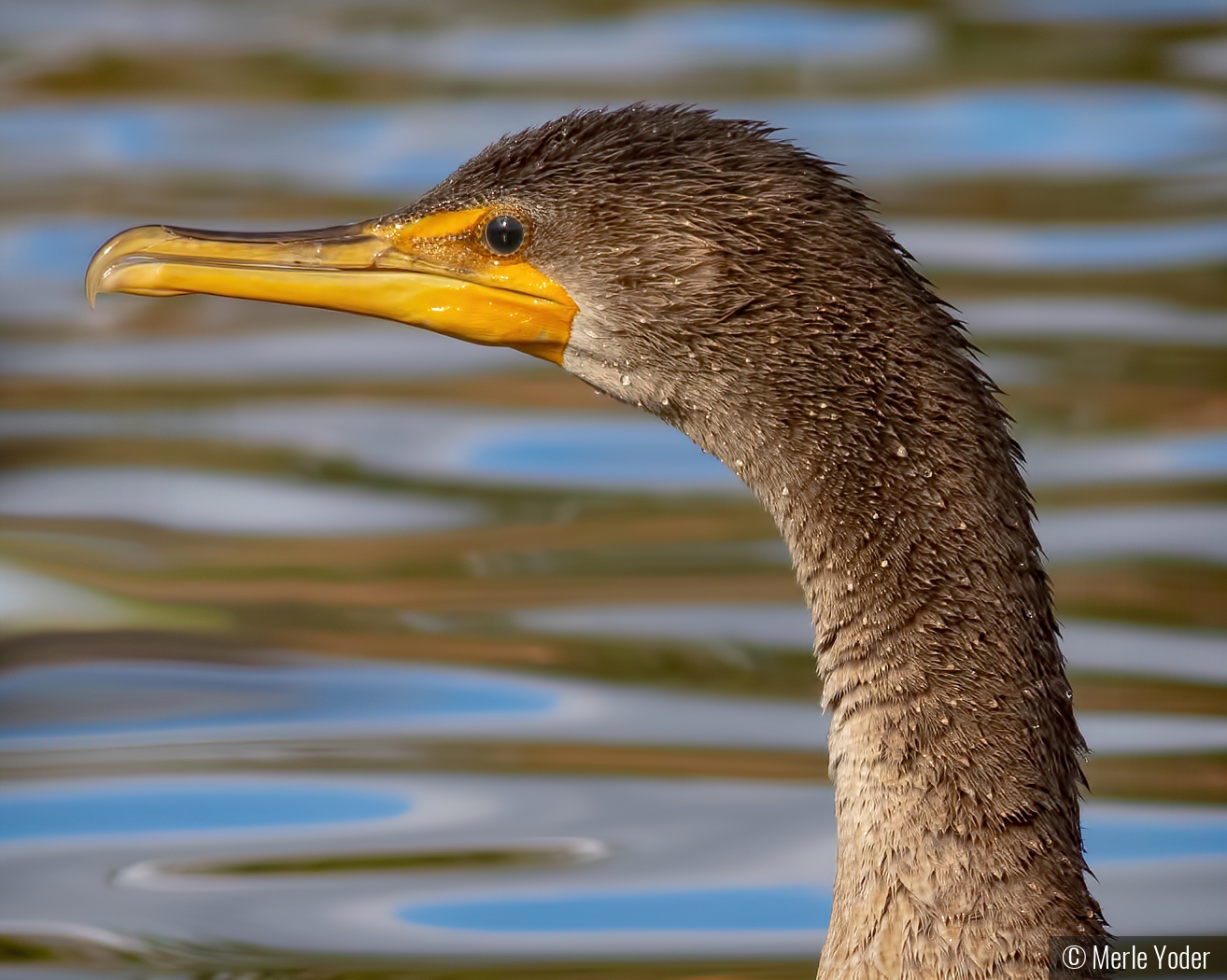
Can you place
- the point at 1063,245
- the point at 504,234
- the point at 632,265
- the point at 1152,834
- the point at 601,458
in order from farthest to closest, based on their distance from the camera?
the point at 1063,245, the point at 601,458, the point at 1152,834, the point at 504,234, the point at 632,265

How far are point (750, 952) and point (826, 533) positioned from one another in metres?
1.44

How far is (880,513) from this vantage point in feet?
12.7

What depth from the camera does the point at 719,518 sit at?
7.19m

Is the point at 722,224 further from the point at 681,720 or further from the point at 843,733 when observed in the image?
the point at 681,720

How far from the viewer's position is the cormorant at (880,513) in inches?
151

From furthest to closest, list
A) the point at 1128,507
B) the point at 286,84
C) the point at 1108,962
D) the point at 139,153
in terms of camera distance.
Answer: the point at 286,84 → the point at 139,153 → the point at 1128,507 → the point at 1108,962

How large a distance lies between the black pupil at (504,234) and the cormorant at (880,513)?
19cm

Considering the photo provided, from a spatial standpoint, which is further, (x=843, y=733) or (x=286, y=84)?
(x=286, y=84)

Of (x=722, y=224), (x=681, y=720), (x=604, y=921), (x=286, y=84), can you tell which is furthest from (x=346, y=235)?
(x=286, y=84)

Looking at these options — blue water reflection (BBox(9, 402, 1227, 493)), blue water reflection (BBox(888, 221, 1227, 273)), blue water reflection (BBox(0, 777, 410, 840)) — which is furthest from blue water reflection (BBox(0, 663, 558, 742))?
blue water reflection (BBox(888, 221, 1227, 273))

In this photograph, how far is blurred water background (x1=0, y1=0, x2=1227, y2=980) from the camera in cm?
532

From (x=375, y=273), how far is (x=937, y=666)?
1.29m

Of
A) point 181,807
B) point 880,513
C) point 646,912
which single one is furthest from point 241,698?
point 880,513

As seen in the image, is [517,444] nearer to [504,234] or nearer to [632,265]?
[504,234]
